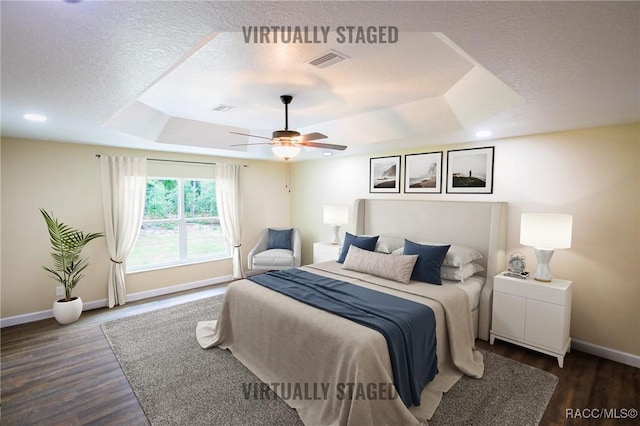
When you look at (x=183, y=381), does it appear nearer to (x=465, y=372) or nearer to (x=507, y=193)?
(x=465, y=372)

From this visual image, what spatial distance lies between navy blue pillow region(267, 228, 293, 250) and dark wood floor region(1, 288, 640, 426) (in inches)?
113

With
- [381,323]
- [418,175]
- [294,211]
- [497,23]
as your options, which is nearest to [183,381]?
[381,323]

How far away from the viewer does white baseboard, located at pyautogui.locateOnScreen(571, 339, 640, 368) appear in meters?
2.86

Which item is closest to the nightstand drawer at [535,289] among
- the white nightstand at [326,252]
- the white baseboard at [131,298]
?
the white nightstand at [326,252]

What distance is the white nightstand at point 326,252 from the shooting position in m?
4.90

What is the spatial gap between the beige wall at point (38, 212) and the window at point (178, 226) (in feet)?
1.09

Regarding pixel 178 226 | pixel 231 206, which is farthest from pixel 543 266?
pixel 178 226

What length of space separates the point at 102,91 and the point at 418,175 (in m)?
3.73

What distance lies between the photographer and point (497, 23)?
1.28m

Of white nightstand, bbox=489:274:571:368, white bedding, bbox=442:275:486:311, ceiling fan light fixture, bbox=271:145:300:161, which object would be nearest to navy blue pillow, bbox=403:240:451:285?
white bedding, bbox=442:275:486:311

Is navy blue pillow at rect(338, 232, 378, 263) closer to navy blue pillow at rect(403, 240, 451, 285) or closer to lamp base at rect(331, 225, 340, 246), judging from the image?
navy blue pillow at rect(403, 240, 451, 285)

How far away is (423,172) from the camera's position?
14.2 feet

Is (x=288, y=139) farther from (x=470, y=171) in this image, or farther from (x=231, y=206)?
(x=231, y=206)

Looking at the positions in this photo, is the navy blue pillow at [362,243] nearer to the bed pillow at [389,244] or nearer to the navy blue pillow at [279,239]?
the bed pillow at [389,244]
